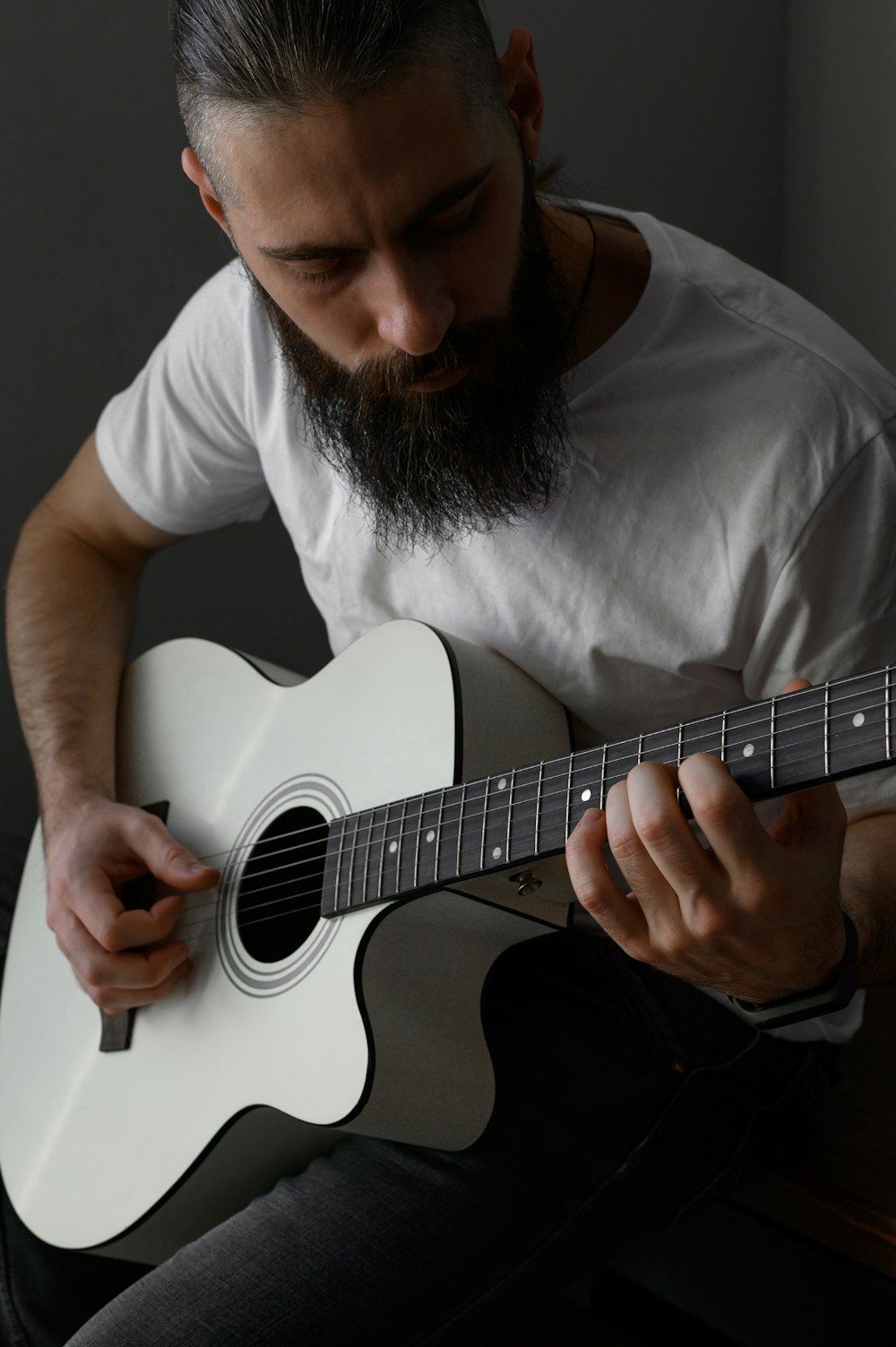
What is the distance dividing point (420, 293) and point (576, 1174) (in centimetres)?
68

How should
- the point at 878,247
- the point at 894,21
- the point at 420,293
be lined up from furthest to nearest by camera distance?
the point at 878,247
the point at 894,21
the point at 420,293

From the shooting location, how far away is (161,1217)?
3.26 ft

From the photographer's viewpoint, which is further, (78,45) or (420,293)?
(78,45)

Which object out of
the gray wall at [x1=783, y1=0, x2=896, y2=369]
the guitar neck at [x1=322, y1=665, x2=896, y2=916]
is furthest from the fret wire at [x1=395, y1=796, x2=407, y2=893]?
the gray wall at [x1=783, y1=0, x2=896, y2=369]

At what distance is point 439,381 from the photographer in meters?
0.90

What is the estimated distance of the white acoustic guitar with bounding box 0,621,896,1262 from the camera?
881 mm

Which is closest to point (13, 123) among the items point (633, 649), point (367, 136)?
point (367, 136)

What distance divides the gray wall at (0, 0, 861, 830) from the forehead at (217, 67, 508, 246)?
2.53ft

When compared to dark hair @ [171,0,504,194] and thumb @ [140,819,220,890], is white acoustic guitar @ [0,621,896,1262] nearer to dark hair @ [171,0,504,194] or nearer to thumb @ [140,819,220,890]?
thumb @ [140,819,220,890]

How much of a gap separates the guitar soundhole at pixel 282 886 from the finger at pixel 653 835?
0.34 metres

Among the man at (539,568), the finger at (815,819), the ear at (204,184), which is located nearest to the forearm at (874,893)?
the man at (539,568)

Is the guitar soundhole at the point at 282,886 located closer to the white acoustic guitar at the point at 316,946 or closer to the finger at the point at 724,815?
the white acoustic guitar at the point at 316,946

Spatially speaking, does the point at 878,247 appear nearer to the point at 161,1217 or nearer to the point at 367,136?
the point at 367,136

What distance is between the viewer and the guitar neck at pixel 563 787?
2.17 feet
